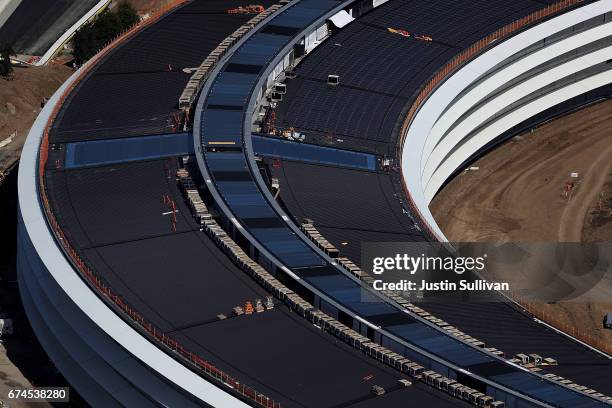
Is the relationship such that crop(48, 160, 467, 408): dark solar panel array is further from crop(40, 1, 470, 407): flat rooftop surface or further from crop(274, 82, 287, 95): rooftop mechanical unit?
crop(274, 82, 287, 95): rooftop mechanical unit

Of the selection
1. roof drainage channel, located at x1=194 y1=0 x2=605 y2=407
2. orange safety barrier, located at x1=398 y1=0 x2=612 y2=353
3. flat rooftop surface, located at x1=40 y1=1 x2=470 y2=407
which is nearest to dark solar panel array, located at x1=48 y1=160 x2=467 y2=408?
flat rooftop surface, located at x1=40 y1=1 x2=470 y2=407

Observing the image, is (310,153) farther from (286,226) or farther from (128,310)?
(128,310)

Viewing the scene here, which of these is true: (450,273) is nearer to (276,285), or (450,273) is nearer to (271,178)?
(276,285)

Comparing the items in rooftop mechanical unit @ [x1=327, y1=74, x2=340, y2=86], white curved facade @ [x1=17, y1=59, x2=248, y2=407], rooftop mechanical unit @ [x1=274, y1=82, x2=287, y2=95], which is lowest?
white curved facade @ [x1=17, y1=59, x2=248, y2=407]

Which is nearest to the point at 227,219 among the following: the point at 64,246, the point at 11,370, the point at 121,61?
the point at 64,246
